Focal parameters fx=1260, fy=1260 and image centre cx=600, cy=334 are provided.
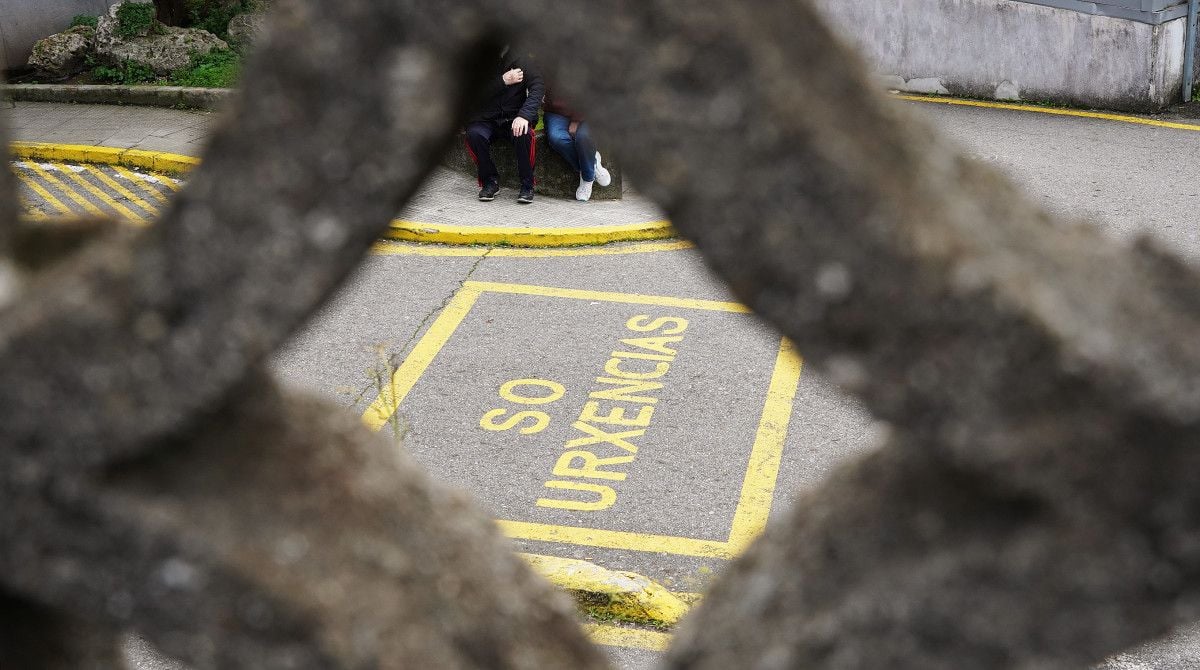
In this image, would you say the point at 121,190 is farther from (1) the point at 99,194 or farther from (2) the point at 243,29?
(2) the point at 243,29

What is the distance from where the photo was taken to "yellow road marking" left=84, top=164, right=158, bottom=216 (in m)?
11.2

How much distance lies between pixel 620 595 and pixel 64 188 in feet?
27.1

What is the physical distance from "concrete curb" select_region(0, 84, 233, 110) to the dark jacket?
12.8 feet

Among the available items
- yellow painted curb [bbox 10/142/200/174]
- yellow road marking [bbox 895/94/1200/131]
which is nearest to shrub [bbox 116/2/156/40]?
yellow painted curb [bbox 10/142/200/174]

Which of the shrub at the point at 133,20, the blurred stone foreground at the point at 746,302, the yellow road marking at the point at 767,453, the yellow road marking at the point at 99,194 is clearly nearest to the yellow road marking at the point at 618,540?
the yellow road marking at the point at 767,453

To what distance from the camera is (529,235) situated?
1036 centimetres

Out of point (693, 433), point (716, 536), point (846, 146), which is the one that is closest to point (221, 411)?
point (846, 146)

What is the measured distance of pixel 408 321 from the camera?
891 centimetres

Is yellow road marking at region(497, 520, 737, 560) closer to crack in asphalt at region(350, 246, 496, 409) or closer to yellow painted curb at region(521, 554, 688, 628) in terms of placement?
Answer: yellow painted curb at region(521, 554, 688, 628)

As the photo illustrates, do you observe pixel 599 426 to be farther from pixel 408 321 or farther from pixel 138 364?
pixel 138 364

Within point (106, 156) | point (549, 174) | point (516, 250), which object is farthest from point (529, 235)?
point (106, 156)

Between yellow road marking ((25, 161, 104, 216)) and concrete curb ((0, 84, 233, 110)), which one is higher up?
concrete curb ((0, 84, 233, 110))

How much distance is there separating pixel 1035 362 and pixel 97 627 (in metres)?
1.75

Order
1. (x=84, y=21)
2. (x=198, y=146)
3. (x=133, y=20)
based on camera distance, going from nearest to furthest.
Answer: (x=198, y=146) < (x=133, y=20) < (x=84, y=21)
